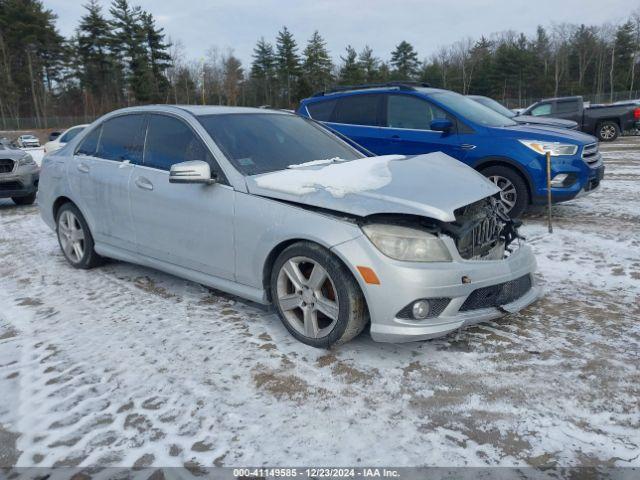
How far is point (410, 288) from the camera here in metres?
2.87

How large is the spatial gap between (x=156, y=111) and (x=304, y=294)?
7.75ft

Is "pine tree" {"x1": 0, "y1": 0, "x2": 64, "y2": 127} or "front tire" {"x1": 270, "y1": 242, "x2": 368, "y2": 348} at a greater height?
"pine tree" {"x1": 0, "y1": 0, "x2": 64, "y2": 127}

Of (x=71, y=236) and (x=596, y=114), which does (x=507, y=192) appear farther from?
(x=596, y=114)

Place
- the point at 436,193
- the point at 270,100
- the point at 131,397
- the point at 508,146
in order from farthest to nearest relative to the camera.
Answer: the point at 270,100
the point at 508,146
the point at 436,193
the point at 131,397

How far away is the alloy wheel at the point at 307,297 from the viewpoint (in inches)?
123

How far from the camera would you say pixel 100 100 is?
199 feet

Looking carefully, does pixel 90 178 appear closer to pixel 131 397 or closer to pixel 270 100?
pixel 131 397

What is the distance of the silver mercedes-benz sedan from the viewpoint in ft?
9.70

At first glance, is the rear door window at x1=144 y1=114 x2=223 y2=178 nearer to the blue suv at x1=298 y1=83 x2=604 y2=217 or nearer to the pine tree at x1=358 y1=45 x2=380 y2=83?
the blue suv at x1=298 y1=83 x2=604 y2=217

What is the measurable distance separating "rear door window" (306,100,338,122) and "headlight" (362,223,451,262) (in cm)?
521

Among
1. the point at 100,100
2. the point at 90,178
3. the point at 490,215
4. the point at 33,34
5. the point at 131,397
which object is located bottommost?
the point at 131,397

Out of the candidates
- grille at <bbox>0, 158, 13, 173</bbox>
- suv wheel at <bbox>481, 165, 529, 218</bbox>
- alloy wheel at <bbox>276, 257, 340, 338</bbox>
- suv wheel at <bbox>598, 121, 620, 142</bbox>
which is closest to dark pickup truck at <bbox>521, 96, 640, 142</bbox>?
suv wheel at <bbox>598, 121, 620, 142</bbox>

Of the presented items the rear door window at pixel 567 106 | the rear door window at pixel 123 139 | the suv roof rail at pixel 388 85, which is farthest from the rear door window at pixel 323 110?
the rear door window at pixel 567 106

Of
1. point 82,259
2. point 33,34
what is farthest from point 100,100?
point 82,259
